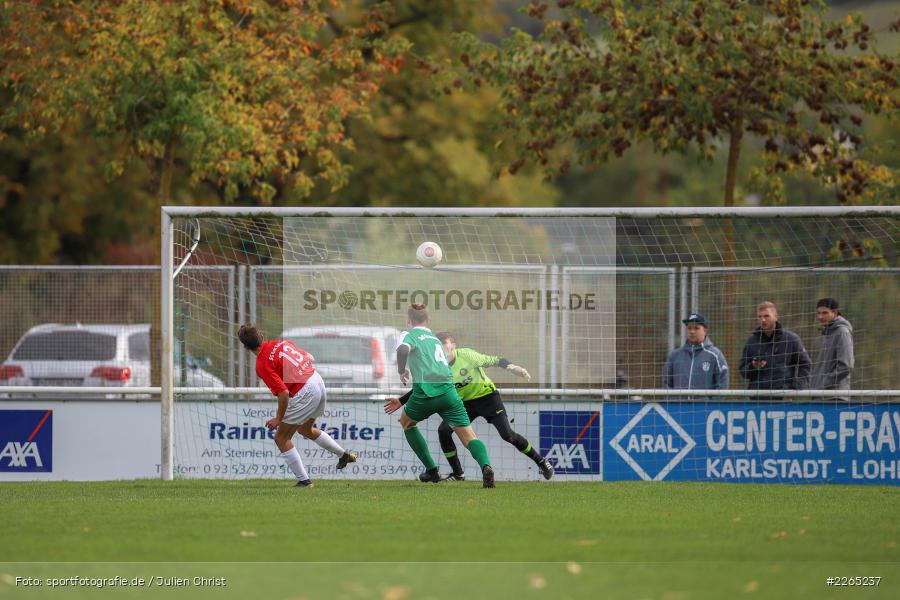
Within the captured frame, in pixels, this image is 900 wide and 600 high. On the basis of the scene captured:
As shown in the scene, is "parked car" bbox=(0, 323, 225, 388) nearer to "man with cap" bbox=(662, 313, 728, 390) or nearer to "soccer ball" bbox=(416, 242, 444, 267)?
"soccer ball" bbox=(416, 242, 444, 267)

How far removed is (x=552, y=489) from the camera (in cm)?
1262

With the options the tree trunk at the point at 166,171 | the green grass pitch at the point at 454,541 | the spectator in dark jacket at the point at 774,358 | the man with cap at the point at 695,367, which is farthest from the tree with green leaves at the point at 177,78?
the spectator in dark jacket at the point at 774,358

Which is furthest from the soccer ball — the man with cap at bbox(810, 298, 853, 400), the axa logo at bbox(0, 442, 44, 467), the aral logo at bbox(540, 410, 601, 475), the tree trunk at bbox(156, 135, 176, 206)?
the tree trunk at bbox(156, 135, 176, 206)

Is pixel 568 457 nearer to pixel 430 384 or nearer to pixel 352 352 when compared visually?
pixel 430 384

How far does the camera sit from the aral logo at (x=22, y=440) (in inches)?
572

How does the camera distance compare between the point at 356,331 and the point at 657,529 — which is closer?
the point at 657,529

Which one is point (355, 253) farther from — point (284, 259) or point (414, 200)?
point (414, 200)

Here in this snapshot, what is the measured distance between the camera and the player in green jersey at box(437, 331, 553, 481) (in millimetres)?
13008

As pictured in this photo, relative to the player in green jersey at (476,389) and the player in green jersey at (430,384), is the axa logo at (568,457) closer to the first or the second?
the player in green jersey at (476,389)

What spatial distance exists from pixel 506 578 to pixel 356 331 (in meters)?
7.65

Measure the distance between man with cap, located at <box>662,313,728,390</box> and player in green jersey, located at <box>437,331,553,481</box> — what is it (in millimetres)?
1879

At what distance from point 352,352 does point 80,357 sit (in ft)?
10.8

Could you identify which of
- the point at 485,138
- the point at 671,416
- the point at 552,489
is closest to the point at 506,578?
the point at 552,489

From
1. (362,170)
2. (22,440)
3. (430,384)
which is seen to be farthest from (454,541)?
(362,170)
